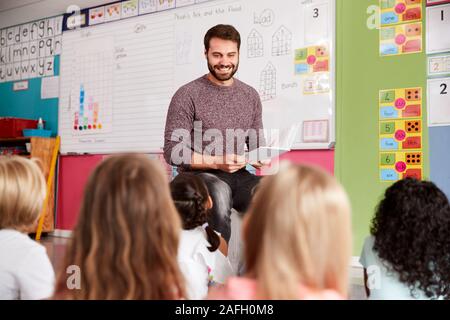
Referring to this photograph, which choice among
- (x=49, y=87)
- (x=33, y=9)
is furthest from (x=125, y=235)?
(x=33, y=9)

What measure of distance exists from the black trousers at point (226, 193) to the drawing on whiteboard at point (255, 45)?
134 centimetres

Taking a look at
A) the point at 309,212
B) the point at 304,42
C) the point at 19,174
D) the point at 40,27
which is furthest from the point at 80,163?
the point at 309,212

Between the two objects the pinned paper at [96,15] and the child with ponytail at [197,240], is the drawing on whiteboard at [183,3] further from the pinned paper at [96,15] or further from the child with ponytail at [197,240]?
the child with ponytail at [197,240]

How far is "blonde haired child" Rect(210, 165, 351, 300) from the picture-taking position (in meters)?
0.72

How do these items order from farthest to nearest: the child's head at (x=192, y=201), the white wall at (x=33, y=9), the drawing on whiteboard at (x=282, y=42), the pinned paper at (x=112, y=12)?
the white wall at (x=33, y=9) < the pinned paper at (x=112, y=12) < the drawing on whiteboard at (x=282, y=42) < the child's head at (x=192, y=201)

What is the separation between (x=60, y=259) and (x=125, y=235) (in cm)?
180

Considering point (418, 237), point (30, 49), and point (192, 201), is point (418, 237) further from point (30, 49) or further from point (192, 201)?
point (30, 49)

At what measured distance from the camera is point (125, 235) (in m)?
A: 0.83

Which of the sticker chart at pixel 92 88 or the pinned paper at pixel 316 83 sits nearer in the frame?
the pinned paper at pixel 316 83

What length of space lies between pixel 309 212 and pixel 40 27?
13.6ft

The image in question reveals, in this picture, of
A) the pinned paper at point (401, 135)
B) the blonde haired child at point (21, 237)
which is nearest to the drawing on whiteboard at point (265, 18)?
the pinned paper at point (401, 135)

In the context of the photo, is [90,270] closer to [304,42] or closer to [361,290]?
[361,290]

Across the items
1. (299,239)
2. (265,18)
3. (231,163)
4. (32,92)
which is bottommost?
(299,239)

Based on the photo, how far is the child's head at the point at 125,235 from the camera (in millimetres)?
829
